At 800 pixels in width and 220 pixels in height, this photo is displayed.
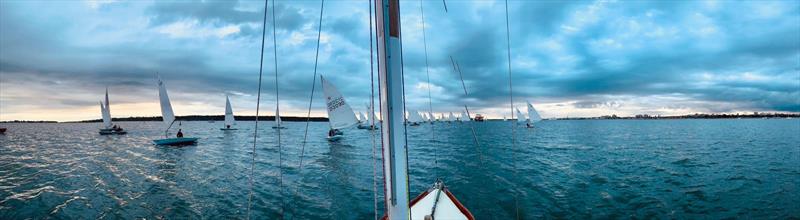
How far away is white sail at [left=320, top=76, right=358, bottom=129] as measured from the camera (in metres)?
34.2

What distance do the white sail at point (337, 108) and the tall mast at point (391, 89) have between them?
2995 cm

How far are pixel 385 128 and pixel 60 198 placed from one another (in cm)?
1972

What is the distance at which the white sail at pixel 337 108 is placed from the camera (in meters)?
34.2

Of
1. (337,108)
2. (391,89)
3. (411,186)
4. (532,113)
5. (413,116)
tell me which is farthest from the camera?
(413,116)

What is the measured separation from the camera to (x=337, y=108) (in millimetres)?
35062

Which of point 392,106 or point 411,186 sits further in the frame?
point 411,186

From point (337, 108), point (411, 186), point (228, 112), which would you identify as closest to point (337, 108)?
point (337, 108)

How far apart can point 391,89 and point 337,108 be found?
31.4 metres

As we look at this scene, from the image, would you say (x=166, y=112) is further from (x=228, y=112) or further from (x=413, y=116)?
(x=413, y=116)

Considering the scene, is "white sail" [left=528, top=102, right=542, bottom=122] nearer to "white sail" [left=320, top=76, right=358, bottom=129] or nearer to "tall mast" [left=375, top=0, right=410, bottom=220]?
"white sail" [left=320, top=76, right=358, bottom=129]

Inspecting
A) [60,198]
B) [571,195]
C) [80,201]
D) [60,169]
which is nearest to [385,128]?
[571,195]

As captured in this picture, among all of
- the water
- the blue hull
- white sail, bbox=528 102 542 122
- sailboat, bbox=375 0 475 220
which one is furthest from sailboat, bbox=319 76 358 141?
white sail, bbox=528 102 542 122

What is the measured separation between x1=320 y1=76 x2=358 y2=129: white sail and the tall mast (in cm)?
2995

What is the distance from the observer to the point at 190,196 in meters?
15.6
